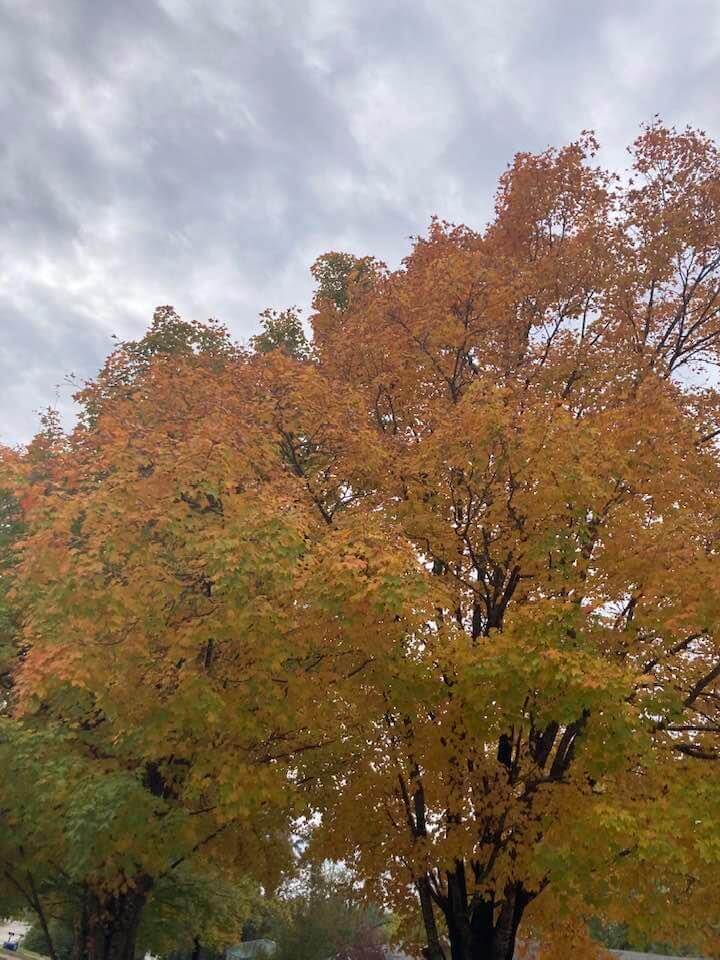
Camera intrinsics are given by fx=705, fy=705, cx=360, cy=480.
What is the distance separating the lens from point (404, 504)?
980 centimetres

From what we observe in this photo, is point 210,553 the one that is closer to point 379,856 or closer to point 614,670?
point 614,670

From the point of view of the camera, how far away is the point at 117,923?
1304 cm

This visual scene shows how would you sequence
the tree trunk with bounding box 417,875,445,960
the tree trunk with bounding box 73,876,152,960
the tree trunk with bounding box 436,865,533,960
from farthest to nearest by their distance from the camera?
the tree trunk with bounding box 73,876,152,960 < the tree trunk with bounding box 436,865,533,960 < the tree trunk with bounding box 417,875,445,960

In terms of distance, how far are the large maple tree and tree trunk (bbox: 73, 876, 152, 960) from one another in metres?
4.84

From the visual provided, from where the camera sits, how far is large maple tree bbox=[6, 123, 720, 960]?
757 centimetres

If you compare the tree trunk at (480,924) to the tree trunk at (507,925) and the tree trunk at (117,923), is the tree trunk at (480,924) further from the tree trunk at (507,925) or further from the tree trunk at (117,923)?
the tree trunk at (117,923)

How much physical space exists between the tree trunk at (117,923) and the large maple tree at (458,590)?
15.9 feet

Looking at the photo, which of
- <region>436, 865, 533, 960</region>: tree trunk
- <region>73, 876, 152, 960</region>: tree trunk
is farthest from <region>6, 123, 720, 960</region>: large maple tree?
<region>73, 876, 152, 960</region>: tree trunk

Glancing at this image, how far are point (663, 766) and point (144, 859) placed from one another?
618 centimetres

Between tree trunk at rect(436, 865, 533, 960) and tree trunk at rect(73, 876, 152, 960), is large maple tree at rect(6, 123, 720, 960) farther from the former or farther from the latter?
tree trunk at rect(73, 876, 152, 960)

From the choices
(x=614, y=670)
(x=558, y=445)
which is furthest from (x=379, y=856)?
(x=558, y=445)

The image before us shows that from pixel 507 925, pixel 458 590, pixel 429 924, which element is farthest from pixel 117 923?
pixel 458 590

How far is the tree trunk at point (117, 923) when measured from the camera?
498 inches

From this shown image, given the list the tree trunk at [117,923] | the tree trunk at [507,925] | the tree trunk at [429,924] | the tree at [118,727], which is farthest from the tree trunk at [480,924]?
the tree trunk at [117,923]
